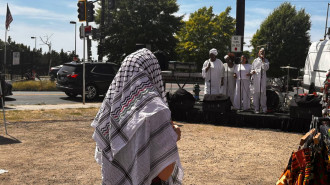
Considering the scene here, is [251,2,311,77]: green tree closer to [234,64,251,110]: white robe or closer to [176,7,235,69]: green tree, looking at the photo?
[176,7,235,69]: green tree

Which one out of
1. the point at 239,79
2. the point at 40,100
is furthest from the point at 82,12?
the point at 239,79

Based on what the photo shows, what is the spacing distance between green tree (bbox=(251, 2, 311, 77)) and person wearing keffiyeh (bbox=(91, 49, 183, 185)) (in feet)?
148

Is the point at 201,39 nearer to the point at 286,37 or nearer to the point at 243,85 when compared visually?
the point at 286,37

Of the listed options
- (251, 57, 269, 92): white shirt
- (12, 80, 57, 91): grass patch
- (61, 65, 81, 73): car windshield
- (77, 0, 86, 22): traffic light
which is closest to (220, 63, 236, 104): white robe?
(251, 57, 269, 92): white shirt

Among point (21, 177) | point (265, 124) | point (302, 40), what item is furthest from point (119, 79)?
point (302, 40)

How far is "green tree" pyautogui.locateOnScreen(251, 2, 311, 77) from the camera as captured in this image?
150 ft

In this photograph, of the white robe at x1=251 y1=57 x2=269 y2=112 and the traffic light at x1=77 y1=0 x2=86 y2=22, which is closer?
the white robe at x1=251 y1=57 x2=269 y2=112

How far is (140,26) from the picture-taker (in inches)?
1719

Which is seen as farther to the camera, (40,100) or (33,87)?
(33,87)

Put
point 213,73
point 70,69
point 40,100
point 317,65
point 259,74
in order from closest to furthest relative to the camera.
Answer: point 259,74, point 213,73, point 317,65, point 70,69, point 40,100

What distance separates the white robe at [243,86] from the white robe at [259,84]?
1.53 feet

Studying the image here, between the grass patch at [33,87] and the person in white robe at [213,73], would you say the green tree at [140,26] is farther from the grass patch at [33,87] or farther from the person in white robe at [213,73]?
the person in white robe at [213,73]

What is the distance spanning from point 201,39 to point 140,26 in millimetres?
8938

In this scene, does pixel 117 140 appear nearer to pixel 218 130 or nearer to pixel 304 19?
pixel 218 130
